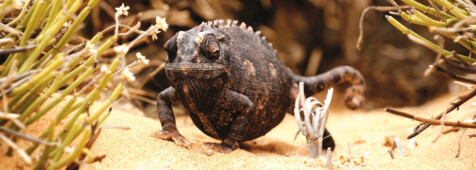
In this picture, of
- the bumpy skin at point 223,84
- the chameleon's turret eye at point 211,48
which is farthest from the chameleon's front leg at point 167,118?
the chameleon's turret eye at point 211,48

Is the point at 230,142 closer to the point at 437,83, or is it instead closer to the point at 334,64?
the point at 334,64

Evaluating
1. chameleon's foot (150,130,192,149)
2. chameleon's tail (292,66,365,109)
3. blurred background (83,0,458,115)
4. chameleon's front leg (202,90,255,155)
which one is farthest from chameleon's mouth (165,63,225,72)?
blurred background (83,0,458,115)

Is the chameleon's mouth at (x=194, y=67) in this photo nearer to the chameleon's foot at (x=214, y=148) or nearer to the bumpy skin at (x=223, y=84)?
the bumpy skin at (x=223, y=84)

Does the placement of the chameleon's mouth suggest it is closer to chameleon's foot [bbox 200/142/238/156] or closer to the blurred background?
chameleon's foot [bbox 200/142/238/156]

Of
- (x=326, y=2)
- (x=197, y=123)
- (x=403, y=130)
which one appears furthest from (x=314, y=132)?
(x=326, y=2)

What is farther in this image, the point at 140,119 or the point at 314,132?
the point at 140,119

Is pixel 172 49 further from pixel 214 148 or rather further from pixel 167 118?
pixel 214 148
